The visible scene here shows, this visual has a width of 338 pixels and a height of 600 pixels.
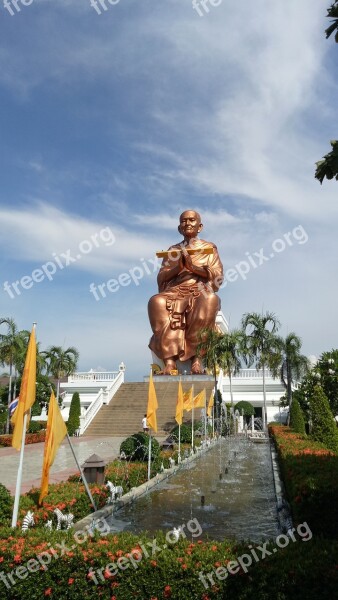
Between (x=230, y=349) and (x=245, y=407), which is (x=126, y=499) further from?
(x=245, y=407)

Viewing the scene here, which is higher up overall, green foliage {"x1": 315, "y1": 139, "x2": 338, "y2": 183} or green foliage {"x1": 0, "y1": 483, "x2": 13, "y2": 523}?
green foliage {"x1": 315, "y1": 139, "x2": 338, "y2": 183}

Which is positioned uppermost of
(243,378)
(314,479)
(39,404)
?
(243,378)

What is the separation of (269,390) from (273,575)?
32142mm

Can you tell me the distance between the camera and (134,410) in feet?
89.4

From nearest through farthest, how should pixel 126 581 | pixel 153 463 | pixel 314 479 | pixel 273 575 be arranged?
pixel 273 575 < pixel 126 581 < pixel 314 479 < pixel 153 463

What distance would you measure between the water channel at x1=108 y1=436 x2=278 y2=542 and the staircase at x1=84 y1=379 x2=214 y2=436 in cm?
979

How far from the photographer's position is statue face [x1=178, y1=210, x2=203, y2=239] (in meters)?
33.7

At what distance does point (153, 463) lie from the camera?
1227 cm

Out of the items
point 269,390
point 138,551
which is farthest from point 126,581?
point 269,390

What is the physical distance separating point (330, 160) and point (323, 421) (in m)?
11.3

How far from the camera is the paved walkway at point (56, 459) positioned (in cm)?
1230

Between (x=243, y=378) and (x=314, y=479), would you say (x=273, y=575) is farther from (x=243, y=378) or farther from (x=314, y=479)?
(x=243, y=378)

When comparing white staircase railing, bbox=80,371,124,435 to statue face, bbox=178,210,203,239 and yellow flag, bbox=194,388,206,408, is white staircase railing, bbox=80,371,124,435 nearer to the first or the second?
yellow flag, bbox=194,388,206,408

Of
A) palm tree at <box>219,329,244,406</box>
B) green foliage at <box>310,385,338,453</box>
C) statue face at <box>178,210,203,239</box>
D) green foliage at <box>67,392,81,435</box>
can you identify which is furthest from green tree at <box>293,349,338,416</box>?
statue face at <box>178,210,203,239</box>
